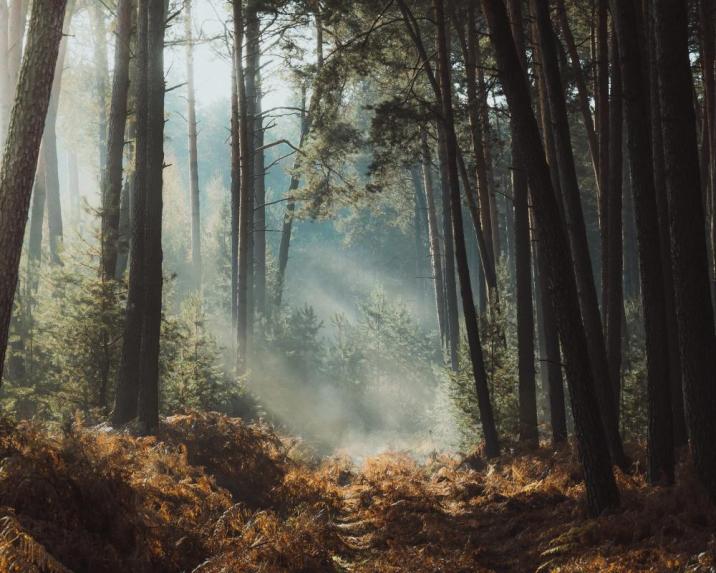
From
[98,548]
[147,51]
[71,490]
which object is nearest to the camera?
[98,548]

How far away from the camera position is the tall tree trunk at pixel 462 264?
12906 millimetres

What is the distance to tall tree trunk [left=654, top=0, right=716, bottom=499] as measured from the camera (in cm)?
644

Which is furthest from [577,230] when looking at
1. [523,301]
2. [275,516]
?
[275,516]

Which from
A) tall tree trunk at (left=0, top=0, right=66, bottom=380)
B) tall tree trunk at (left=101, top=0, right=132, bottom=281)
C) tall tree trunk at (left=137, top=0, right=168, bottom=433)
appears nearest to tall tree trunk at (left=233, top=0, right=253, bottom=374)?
tall tree trunk at (left=101, top=0, right=132, bottom=281)

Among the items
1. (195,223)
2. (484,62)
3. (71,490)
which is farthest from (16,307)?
(195,223)

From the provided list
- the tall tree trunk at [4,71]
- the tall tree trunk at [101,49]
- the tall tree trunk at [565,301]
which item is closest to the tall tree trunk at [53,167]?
the tall tree trunk at [4,71]

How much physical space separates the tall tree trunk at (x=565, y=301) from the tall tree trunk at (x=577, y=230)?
2551 millimetres

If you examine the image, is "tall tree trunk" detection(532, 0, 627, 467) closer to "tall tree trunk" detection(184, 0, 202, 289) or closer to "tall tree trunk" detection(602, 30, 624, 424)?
"tall tree trunk" detection(602, 30, 624, 424)

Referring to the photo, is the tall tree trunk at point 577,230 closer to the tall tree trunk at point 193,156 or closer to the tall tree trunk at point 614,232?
the tall tree trunk at point 614,232

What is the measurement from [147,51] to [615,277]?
8.31 meters

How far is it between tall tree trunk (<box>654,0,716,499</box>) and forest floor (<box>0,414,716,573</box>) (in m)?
0.66

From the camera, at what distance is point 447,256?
25984mm

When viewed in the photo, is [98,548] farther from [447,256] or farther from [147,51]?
[447,256]

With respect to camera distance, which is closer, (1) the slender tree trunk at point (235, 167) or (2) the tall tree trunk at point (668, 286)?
(2) the tall tree trunk at point (668, 286)
